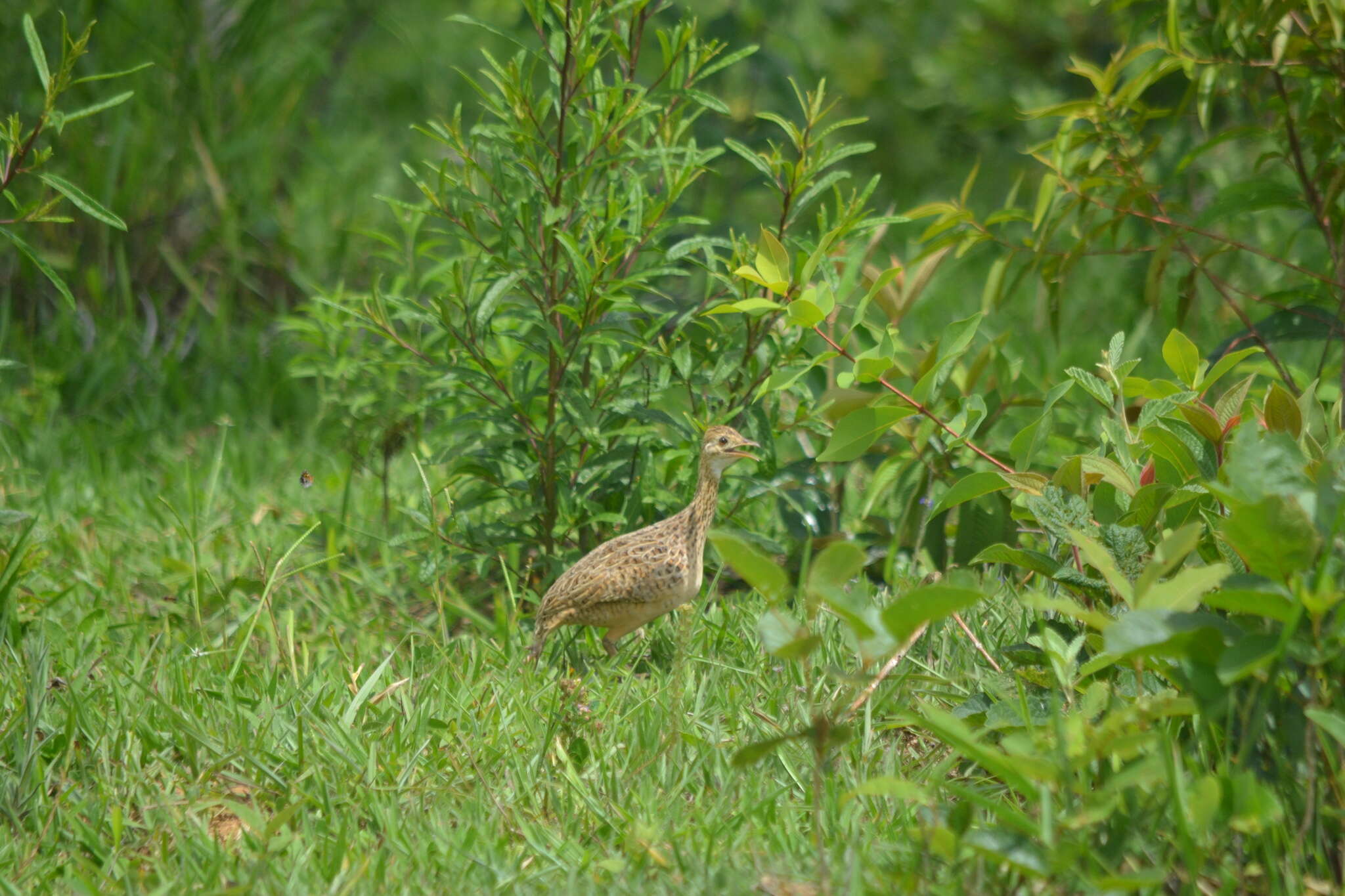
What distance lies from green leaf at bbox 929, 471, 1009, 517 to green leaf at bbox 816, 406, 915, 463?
215mm

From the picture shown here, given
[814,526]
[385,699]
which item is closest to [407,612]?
[385,699]

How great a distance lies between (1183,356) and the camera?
10.3 feet

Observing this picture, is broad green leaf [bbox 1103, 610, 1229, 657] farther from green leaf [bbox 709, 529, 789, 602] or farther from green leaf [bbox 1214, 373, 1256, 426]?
green leaf [bbox 1214, 373, 1256, 426]

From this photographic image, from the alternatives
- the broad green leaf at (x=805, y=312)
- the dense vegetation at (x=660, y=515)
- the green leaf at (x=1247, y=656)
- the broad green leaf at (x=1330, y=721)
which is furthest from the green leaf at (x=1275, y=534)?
the broad green leaf at (x=805, y=312)

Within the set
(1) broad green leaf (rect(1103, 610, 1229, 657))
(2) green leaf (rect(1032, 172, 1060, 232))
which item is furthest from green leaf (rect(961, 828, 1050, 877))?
(2) green leaf (rect(1032, 172, 1060, 232))

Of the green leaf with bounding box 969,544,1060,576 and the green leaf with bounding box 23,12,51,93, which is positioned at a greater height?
the green leaf with bounding box 23,12,51,93

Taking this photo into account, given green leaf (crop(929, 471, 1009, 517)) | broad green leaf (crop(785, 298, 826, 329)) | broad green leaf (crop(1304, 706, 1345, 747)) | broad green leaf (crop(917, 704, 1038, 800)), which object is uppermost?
broad green leaf (crop(785, 298, 826, 329))

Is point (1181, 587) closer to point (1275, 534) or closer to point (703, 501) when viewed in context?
point (1275, 534)

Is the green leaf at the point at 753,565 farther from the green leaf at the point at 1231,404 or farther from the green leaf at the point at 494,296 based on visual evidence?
the green leaf at the point at 494,296

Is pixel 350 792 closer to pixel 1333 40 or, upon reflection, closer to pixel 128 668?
pixel 128 668

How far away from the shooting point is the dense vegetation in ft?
7.86

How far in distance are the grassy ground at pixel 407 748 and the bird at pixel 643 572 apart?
15 cm

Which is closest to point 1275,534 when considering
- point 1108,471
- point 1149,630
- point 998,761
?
point 1149,630

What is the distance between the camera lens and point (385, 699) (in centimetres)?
342
